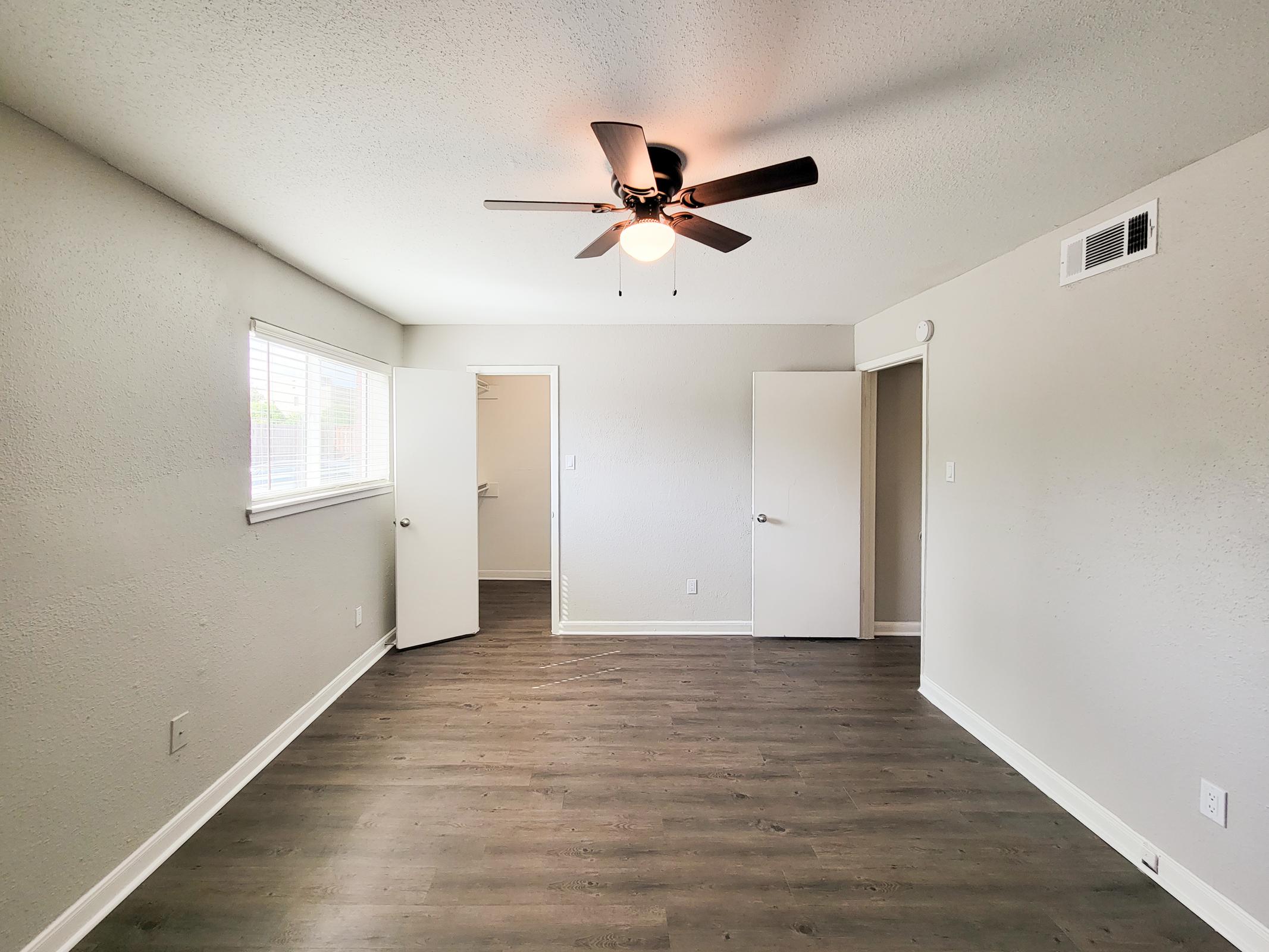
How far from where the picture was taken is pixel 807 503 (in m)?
3.75

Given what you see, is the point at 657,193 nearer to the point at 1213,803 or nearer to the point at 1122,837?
the point at 1213,803

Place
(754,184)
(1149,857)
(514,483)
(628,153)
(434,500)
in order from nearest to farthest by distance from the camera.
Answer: (628,153) → (754,184) → (1149,857) → (434,500) → (514,483)

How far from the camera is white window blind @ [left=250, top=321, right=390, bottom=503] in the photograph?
2.36 m

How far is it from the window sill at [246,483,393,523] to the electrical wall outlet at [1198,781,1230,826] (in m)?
3.56

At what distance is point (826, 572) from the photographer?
3.76m

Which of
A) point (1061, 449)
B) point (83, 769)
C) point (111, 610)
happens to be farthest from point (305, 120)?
point (1061, 449)

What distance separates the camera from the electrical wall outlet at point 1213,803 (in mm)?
1502

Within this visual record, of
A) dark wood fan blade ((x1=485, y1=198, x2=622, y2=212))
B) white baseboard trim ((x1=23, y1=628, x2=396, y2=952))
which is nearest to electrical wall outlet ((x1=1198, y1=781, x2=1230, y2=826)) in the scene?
dark wood fan blade ((x1=485, y1=198, x2=622, y2=212))

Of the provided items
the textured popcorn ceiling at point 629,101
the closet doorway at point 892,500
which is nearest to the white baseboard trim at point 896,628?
the closet doorway at point 892,500

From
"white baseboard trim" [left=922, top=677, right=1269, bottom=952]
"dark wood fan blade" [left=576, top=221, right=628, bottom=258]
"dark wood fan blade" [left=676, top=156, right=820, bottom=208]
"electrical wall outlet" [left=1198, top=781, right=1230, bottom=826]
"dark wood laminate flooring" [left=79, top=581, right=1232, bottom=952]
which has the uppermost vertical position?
"dark wood fan blade" [left=576, top=221, right=628, bottom=258]

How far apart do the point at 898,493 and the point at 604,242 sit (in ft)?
10.1

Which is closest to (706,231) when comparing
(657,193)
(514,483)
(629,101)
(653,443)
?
(657,193)

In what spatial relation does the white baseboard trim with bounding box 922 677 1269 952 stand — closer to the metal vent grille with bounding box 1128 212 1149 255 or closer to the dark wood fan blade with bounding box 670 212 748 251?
the metal vent grille with bounding box 1128 212 1149 255

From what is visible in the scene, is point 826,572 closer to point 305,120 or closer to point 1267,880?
point 1267,880
